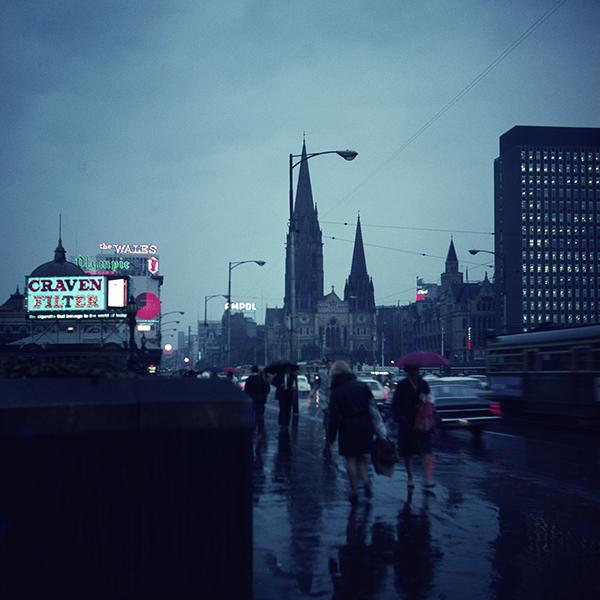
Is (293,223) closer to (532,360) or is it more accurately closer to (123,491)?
(532,360)

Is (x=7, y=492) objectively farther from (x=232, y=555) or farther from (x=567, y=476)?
(x=567, y=476)

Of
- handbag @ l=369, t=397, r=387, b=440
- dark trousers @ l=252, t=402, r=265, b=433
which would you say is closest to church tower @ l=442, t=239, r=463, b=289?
dark trousers @ l=252, t=402, r=265, b=433

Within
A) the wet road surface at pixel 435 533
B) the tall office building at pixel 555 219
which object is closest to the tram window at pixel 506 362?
the wet road surface at pixel 435 533

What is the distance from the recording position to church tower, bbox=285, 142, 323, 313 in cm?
13238

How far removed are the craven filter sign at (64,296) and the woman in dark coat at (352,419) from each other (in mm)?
63140

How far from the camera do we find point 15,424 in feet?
14.1

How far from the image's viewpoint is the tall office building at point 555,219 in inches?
5330

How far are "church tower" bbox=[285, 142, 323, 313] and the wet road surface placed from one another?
115 meters

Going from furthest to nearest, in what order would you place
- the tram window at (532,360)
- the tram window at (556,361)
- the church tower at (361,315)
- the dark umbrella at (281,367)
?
the church tower at (361,315) < the tram window at (532,360) < the tram window at (556,361) < the dark umbrella at (281,367)

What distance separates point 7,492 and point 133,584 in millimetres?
879

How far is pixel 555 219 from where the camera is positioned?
13750 cm

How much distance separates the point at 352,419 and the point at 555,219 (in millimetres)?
136390

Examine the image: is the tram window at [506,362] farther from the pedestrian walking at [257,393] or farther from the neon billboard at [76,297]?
the neon billboard at [76,297]

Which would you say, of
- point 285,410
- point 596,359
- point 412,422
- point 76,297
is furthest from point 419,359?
point 76,297
